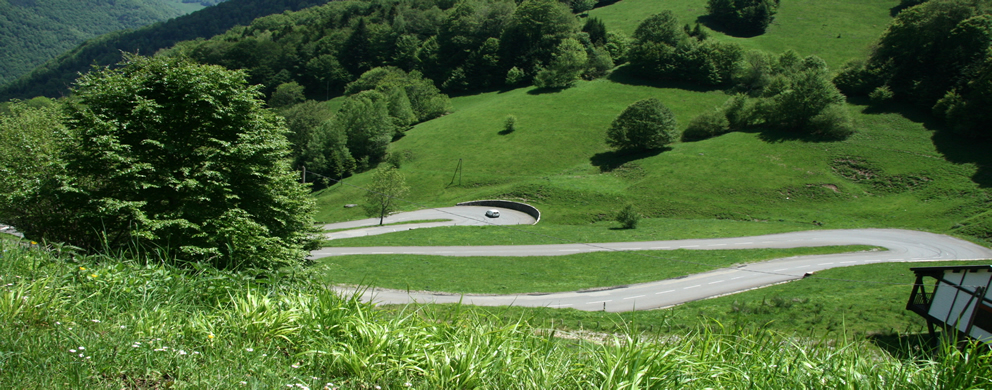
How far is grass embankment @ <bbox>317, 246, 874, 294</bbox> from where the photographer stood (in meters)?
25.6

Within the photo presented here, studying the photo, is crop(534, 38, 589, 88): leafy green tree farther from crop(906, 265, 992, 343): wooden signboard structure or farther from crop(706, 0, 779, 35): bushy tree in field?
crop(906, 265, 992, 343): wooden signboard structure

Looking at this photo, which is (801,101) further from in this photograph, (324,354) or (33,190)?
(33,190)

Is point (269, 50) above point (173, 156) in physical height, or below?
above

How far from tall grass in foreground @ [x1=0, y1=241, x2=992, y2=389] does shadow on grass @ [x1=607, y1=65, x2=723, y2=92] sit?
86798mm

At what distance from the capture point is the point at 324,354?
13.2 ft

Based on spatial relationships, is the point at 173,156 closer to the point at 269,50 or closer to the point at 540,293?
the point at 540,293

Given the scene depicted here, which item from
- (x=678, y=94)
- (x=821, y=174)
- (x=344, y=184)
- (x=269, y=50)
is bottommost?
(x=344, y=184)

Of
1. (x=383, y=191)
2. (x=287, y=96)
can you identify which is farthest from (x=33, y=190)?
(x=287, y=96)

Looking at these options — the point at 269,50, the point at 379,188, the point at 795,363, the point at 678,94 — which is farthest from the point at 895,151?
the point at 269,50

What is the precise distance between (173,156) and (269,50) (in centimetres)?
12950

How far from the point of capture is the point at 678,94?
266 ft

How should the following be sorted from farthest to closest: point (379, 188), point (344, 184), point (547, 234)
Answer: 1. point (344, 184)
2. point (379, 188)
3. point (547, 234)

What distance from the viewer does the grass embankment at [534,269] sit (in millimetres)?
25620

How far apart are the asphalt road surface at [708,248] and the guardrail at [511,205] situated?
15.1 meters
